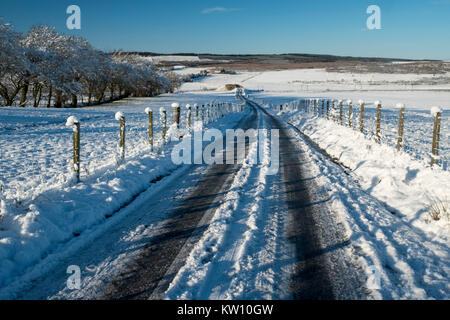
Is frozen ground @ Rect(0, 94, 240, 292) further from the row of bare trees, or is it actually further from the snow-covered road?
the row of bare trees

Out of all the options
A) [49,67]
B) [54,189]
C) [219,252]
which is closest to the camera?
[219,252]

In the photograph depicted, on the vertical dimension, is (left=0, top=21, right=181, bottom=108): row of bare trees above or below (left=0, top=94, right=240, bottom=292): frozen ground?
above

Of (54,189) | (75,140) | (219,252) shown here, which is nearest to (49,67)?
(75,140)

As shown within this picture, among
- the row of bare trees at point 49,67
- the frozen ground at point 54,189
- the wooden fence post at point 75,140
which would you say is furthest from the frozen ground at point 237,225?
the row of bare trees at point 49,67

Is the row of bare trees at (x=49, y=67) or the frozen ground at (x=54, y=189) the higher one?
the row of bare trees at (x=49, y=67)

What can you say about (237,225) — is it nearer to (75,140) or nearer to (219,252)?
(219,252)

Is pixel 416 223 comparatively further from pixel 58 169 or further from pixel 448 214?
pixel 58 169

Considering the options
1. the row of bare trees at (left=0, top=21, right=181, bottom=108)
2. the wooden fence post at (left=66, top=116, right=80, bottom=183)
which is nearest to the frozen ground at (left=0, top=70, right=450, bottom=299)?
the wooden fence post at (left=66, top=116, right=80, bottom=183)

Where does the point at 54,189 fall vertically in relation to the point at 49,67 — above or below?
below

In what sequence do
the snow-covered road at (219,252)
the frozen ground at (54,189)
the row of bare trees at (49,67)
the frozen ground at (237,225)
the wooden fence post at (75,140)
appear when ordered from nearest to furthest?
the snow-covered road at (219,252) → the frozen ground at (237,225) → the frozen ground at (54,189) → the wooden fence post at (75,140) → the row of bare trees at (49,67)

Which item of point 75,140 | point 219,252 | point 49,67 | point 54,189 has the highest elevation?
point 49,67

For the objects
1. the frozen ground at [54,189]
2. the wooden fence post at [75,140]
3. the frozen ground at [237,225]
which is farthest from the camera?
the wooden fence post at [75,140]

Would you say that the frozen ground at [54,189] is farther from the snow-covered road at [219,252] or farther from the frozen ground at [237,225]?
the snow-covered road at [219,252]
